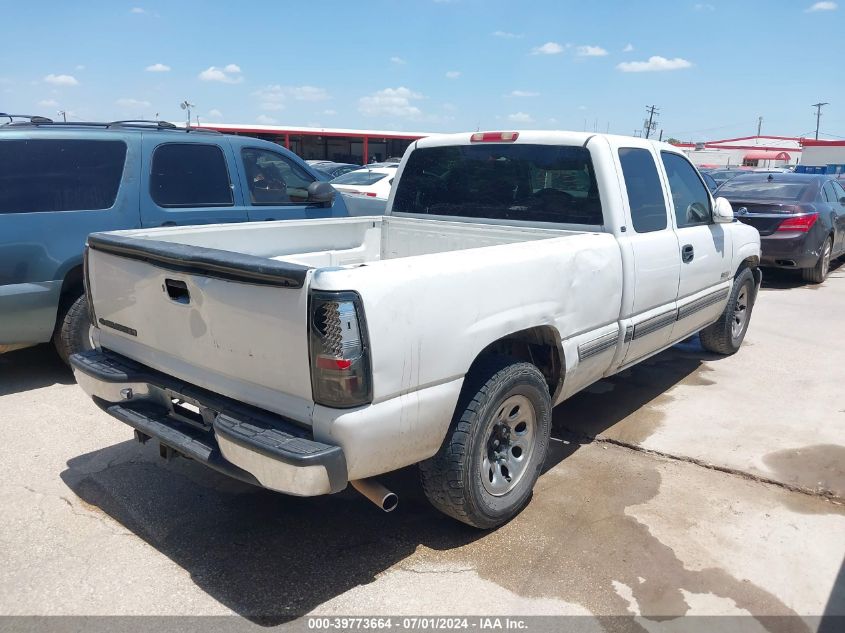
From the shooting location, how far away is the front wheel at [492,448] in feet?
10.1

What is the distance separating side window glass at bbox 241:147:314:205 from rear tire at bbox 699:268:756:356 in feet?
13.6

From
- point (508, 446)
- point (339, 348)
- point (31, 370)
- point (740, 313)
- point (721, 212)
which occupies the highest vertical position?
point (721, 212)

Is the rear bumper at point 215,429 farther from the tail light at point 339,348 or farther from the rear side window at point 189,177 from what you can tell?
the rear side window at point 189,177

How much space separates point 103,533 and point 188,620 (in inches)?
36.7

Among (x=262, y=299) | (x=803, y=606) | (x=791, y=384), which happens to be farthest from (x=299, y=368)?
(x=791, y=384)

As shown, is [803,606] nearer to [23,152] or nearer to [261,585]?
[261,585]

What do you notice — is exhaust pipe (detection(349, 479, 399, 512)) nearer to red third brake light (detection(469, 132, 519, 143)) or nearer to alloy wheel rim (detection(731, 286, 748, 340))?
red third brake light (detection(469, 132, 519, 143))

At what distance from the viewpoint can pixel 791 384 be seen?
5.84 metres

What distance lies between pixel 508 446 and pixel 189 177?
13.1 feet

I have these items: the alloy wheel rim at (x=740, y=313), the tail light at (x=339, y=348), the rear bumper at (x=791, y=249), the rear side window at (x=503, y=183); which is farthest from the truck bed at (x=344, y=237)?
the rear bumper at (x=791, y=249)

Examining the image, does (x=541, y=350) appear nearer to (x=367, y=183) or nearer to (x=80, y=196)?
(x=80, y=196)

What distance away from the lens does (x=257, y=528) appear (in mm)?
3475

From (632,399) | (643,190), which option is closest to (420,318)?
(643,190)

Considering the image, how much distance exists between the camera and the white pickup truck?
2604 mm
